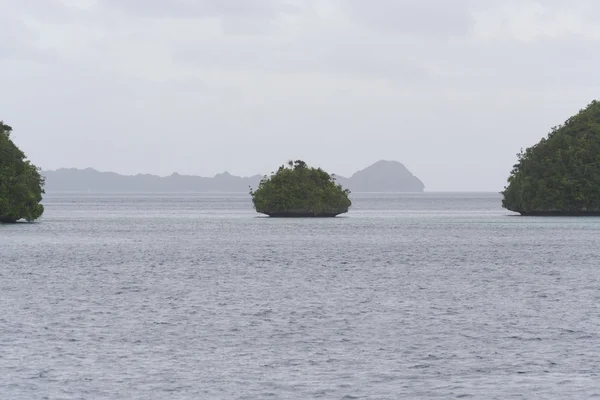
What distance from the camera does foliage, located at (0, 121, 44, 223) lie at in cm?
14375

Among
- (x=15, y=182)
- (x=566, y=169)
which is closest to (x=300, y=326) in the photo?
(x=15, y=182)

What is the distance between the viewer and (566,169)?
613 ft

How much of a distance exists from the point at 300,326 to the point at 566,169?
14895 cm

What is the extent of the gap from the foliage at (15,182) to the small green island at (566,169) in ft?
302

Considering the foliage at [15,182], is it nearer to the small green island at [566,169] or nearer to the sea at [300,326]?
the sea at [300,326]

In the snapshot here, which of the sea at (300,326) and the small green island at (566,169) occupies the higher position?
the small green island at (566,169)

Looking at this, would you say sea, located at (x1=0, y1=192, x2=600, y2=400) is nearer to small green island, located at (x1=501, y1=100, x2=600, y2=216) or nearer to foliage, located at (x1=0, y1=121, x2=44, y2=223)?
foliage, located at (x1=0, y1=121, x2=44, y2=223)

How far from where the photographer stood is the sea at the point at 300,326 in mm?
32906

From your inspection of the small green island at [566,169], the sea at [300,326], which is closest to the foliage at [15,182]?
the sea at [300,326]

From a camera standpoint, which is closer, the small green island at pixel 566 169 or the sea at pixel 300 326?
the sea at pixel 300 326

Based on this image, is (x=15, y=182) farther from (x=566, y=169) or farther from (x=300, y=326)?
(x=300, y=326)

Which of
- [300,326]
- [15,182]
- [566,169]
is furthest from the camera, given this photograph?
[566,169]

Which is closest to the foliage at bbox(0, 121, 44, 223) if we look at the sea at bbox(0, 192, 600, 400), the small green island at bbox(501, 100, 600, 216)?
the sea at bbox(0, 192, 600, 400)

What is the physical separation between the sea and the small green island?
3436 inches
